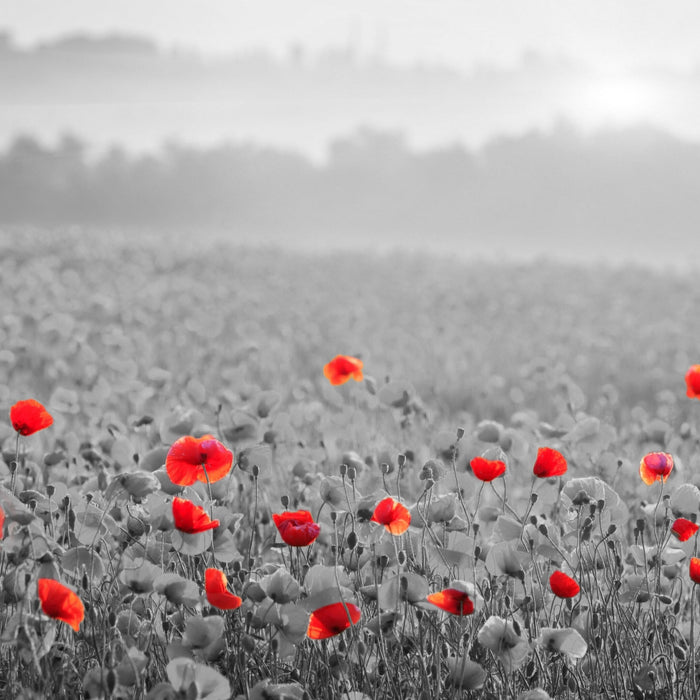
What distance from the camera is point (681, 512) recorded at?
2.03m

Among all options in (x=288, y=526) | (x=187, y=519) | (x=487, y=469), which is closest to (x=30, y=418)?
(x=187, y=519)

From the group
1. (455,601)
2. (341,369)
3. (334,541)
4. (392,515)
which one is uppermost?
(341,369)

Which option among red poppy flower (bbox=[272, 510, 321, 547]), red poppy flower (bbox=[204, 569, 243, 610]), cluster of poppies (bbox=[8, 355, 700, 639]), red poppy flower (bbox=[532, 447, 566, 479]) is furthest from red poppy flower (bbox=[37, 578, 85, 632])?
red poppy flower (bbox=[532, 447, 566, 479])

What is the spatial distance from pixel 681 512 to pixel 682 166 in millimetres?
50756

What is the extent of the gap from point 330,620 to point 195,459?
0.45 meters

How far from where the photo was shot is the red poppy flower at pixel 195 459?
5.65ft

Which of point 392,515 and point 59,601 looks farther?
point 392,515

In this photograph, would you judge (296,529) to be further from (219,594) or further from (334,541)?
(334,541)

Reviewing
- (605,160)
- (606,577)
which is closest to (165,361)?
(606,577)

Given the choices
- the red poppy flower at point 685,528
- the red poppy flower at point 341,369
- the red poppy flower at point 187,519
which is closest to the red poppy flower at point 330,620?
the red poppy flower at point 187,519

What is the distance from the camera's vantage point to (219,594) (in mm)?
1433

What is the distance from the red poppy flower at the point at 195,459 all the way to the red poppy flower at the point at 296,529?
0.76 ft

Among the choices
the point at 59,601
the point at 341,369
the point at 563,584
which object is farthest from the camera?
the point at 341,369

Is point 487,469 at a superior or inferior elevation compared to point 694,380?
inferior
